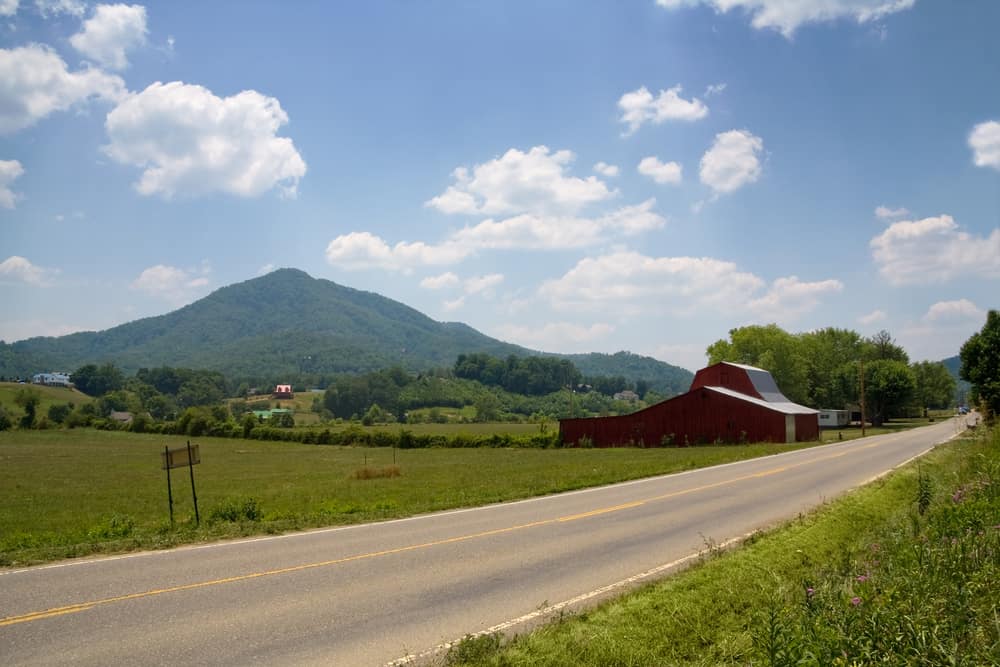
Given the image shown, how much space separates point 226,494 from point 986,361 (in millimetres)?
65183

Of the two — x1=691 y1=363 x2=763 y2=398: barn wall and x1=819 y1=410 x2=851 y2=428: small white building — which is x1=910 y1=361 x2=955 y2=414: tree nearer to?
x1=819 y1=410 x2=851 y2=428: small white building

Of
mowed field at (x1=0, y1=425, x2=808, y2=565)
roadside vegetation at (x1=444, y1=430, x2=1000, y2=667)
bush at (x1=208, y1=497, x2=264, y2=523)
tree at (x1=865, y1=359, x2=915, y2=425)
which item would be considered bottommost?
tree at (x1=865, y1=359, x2=915, y2=425)

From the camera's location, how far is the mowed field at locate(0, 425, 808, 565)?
15.9m

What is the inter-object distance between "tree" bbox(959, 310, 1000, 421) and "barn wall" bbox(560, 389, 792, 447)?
14.9m

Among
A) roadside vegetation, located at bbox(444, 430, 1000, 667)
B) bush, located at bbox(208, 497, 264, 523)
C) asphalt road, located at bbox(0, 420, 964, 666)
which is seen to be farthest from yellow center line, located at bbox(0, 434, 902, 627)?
bush, located at bbox(208, 497, 264, 523)

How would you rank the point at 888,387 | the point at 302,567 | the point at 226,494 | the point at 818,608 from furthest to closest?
1. the point at 888,387
2. the point at 226,494
3. the point at 302,567
4. the point at 818,608

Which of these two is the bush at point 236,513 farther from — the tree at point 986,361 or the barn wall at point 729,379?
the barn wall at point 729,379

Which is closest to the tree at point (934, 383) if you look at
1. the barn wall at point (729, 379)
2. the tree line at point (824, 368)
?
the tree line at point (824, 368)

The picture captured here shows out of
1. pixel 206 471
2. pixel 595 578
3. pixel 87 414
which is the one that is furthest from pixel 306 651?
pixel 87 414

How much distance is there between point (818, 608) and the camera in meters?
5.97

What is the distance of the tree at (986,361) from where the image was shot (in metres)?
58.1

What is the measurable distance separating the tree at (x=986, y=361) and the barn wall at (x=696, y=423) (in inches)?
587

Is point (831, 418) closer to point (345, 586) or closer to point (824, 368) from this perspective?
point (824, 368)

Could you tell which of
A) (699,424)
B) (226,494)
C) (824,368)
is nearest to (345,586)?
(226,494)
